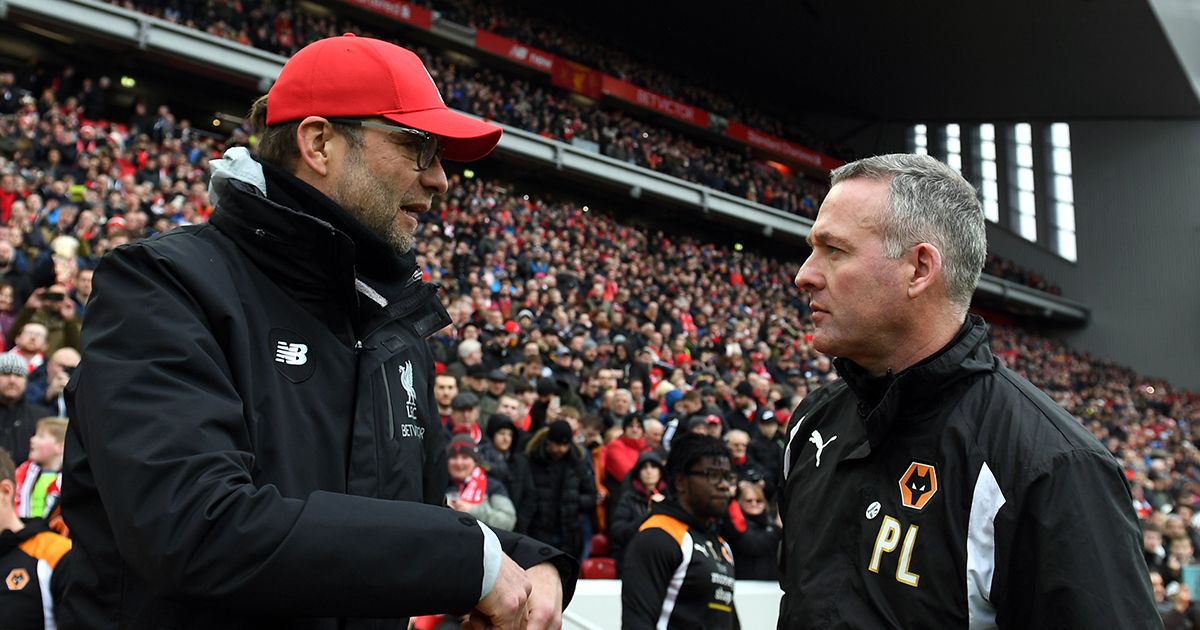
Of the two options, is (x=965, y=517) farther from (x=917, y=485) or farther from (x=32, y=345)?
(x=32, y=345)

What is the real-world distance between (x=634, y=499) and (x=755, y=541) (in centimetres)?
84

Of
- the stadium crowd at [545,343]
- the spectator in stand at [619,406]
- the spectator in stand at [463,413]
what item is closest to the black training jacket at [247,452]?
the stadium crowd at [545,343]

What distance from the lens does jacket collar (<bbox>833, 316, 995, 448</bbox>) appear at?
1.91 meters

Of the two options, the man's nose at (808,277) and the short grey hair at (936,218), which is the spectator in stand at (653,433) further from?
the short grey hair at (936,218)

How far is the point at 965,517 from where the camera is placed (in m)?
1.77

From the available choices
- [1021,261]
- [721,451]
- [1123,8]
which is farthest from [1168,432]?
[721,451]

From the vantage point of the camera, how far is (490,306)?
38.6 feet

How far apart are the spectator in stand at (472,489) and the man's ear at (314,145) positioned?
4244mm

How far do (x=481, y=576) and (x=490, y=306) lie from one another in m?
10.5

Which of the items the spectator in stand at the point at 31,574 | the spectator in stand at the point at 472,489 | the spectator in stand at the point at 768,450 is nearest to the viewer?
the spectator in stand at the point at 31,574

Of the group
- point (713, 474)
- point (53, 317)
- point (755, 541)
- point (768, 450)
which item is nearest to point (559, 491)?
point (755, 541)

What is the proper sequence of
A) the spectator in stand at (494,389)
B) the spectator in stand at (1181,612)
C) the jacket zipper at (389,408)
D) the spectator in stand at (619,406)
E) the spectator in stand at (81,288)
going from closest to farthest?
the jacket zipper at (389,408)
the spectator in stand at (1181,612)
the spectator in stand at (81,288)
the spectator in stand at (494,389)
the spectator in stand at (619,406)

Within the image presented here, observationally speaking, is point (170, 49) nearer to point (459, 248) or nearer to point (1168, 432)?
point (459, 248)

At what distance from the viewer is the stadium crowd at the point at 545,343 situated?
6723 mm
